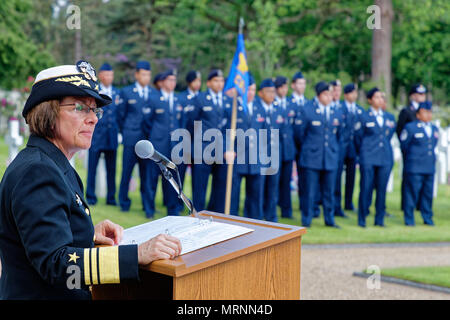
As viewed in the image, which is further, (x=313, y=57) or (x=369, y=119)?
(x=313, y=57)

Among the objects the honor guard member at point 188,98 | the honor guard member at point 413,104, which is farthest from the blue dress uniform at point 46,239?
the honor guard member at point 413,104

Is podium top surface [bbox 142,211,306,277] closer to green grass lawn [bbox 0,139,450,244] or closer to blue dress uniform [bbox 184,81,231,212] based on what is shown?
green grass lawn [bbox 0,139,450,244]

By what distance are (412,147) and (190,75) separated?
3.65 metres

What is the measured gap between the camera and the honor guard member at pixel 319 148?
29.5 ft

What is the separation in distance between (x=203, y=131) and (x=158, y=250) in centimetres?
678

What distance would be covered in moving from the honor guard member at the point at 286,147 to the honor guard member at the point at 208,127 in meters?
1.11

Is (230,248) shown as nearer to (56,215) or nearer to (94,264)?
Answer: (94,264)

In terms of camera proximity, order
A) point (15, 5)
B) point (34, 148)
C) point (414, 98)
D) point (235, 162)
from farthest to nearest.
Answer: point (15, 5) → point (414, 98) → point (235, 162) → point (34, 148)

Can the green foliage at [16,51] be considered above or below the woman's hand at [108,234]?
above

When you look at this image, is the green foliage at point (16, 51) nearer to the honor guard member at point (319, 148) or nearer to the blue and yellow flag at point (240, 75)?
the blue and yellow flag at point (240, 75)

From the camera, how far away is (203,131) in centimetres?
894

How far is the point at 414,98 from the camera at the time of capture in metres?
10.5

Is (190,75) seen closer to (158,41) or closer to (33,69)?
(33,69)
